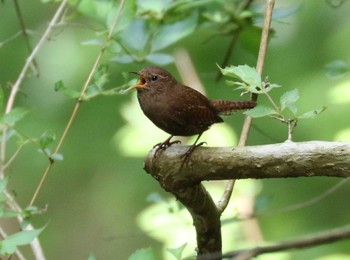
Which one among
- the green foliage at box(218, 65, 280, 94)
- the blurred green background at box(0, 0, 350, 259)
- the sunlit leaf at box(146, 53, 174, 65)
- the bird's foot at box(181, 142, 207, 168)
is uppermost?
the green foliage at box(218, 65, 280, 94)

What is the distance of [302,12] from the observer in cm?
347

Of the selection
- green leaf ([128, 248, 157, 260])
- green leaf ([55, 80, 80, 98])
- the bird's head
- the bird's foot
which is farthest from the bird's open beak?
green leaf ([128, 248, 157, 260])

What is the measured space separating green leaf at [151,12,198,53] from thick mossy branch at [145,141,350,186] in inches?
29.3

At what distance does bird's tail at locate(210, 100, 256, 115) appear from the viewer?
2.02 metres

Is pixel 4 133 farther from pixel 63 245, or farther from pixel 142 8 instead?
pixel 63 245

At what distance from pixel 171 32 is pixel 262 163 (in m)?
0.98

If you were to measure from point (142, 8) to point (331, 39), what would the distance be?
110 cm

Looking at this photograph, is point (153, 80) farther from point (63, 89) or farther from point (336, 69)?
point (336, 69)

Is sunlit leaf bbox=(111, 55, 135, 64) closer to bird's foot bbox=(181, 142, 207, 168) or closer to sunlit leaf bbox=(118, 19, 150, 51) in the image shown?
sunlit leaf bbox=(118, 19, 150, 51)

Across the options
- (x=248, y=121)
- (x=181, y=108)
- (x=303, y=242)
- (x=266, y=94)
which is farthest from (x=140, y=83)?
(x=303, y=242)

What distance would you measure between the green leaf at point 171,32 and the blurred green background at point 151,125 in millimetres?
252

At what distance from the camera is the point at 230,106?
6.74 feet

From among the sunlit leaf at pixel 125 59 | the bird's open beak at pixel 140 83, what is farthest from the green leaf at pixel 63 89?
the sunlit leaf at pixel 125 59

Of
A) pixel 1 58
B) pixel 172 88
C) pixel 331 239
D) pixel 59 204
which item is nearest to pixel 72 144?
pixel 1 58
